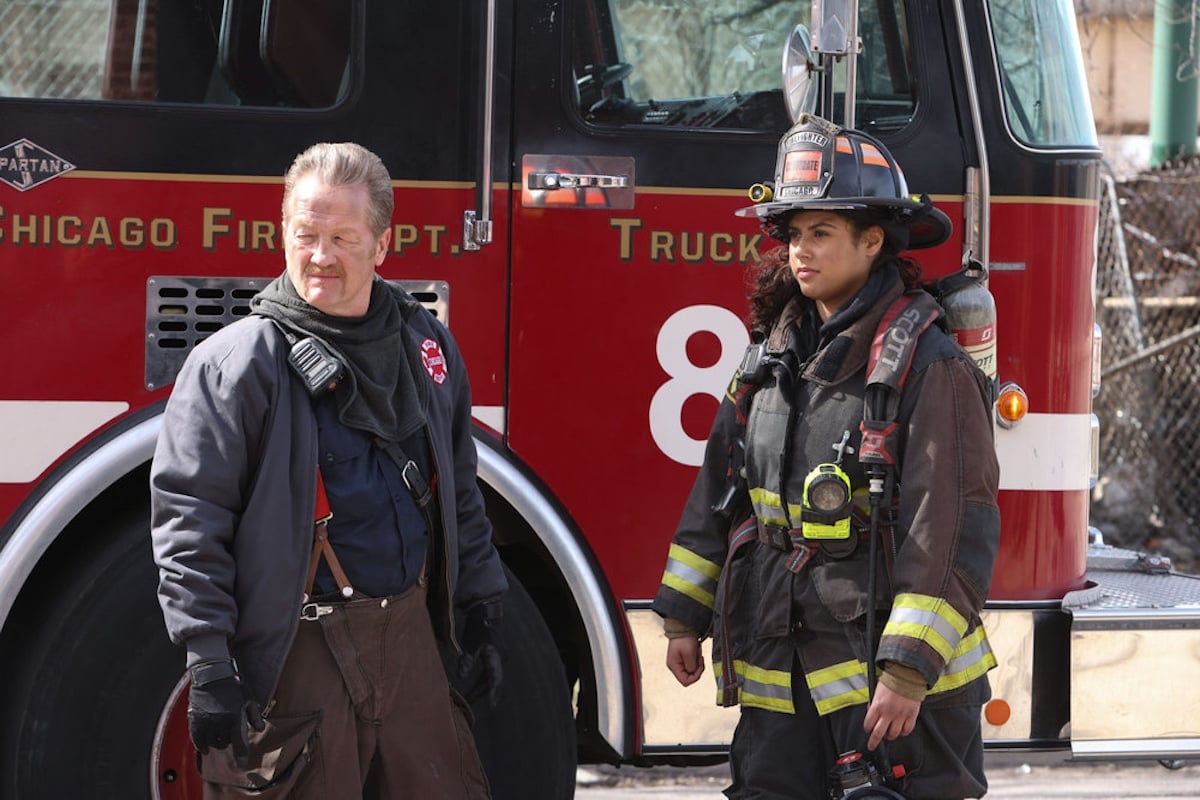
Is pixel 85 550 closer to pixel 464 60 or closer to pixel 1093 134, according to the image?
pixel 464 60

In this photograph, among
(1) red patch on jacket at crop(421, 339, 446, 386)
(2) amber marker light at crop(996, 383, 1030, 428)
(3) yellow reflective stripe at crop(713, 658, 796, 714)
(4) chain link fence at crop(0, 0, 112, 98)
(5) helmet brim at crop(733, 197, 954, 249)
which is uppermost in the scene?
(4) chain link fence at crop(0, 0, 112, 98)

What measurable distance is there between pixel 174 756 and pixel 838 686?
1537 millimetres

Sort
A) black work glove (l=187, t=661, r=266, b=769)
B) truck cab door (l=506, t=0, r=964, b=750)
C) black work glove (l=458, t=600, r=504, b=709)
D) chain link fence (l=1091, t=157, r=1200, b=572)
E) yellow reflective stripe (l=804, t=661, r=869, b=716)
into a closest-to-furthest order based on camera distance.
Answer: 1. black work glove (l=187, t=661, r=266, b=769)
2. yellow reflective stripe (l=804, t=661, r=869, b=716)
3. black work glove (l=458, t=600, r=504, b=709)
4. truck cab door (l=506, t=0, r=964, b=750)
5. chain link fence (l=1091, t=157, r=1200, b=572)

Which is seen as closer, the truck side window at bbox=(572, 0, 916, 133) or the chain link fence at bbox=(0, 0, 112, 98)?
the chain link fence at bbox=(0, 0, 112, 98)

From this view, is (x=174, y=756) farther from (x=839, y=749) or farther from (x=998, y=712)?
(x=998, y=712)

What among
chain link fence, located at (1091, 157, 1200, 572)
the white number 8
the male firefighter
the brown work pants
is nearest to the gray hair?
the male firefighter

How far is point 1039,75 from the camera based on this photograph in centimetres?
370

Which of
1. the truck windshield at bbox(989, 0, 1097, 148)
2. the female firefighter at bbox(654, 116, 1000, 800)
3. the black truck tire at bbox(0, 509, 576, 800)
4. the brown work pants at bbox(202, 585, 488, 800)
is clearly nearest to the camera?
A: the brown work pants at bbox(202, 585, 488, 800)

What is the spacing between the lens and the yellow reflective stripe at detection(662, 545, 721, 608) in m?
3.05

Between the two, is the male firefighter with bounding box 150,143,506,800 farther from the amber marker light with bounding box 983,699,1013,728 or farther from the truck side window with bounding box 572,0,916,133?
the amber marker light with bounding box 983,699,1013,728

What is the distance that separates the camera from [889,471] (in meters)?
2.75

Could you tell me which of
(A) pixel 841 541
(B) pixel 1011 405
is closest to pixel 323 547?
(A) pixel 841 541

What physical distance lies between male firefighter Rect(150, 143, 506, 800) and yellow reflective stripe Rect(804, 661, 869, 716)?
68cm

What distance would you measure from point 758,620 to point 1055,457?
1.17 metres
